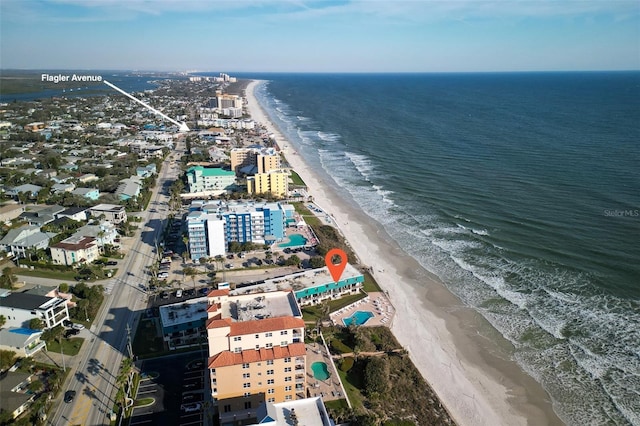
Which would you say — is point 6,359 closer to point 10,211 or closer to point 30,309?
point 30,309

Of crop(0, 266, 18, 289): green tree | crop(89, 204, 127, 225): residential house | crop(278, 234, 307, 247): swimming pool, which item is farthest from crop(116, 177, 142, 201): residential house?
crop(278, 234, 307, 247): swimming pool

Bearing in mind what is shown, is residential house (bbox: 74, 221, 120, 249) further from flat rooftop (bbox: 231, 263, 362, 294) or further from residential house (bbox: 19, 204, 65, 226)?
flat rooftop (bbox: 231, 263, 362, 294)

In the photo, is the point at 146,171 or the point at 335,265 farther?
the point at 146,171

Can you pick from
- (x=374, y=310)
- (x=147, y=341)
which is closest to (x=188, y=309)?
(x=147, y=341)

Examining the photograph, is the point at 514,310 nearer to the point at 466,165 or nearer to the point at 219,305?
the point at 219,305

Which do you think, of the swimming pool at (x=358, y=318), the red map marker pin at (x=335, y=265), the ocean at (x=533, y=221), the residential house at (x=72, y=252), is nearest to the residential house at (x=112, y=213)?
the residential house at (x=72, y=252)

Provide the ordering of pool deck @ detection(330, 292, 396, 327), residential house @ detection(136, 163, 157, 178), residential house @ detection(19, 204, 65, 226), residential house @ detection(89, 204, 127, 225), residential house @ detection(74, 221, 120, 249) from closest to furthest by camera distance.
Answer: pool deck @ detection(330, 292, 396, 327)
residential house @ detection(74, 221, 120, 249)
residential house @ detection(19, 204, 65, 226)
residential house @ detection(89, 204, 127, 225)
residential house @ detection(136, 163, 157, 178)

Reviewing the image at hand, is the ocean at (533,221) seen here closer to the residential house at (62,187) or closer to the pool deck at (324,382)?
the pool deck at (324,382)
